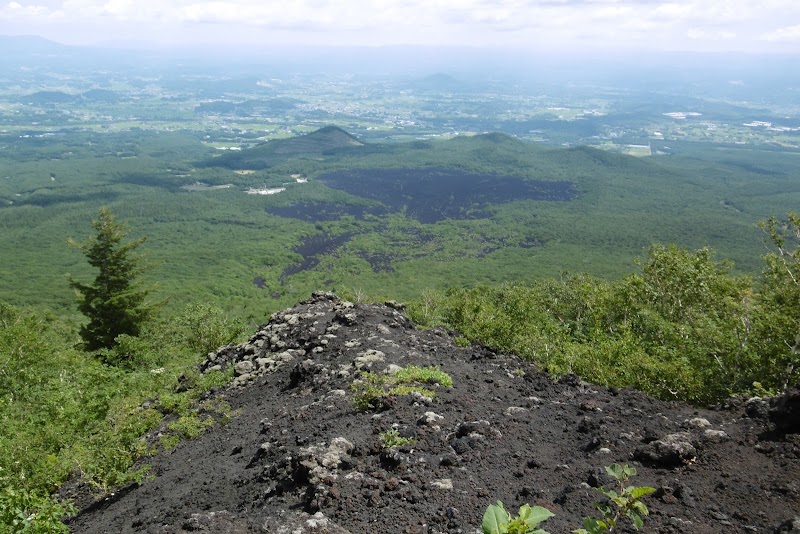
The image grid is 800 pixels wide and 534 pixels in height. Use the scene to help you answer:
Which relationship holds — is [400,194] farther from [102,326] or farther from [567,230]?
[102,326]

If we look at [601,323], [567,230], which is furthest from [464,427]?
[567,230]

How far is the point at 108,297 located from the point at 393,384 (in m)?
24.3

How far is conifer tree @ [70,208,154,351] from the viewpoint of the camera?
30.1m

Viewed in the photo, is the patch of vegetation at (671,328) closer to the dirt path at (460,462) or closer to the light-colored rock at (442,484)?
the dirt path at (460,462)

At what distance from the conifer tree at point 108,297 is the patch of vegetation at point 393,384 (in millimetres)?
21899

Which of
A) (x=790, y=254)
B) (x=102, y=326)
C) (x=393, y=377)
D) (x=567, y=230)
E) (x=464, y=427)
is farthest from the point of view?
(x=567, y=230)

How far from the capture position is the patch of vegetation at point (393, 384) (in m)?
12.3

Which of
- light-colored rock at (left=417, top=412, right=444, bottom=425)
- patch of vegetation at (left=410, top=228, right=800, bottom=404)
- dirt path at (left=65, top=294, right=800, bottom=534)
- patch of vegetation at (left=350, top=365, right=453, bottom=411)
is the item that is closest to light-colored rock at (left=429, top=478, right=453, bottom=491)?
dirt path at (left=65, top=294, right=800, bottom=534)

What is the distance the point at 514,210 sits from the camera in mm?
155250

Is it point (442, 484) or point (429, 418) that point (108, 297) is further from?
point (442, 484)

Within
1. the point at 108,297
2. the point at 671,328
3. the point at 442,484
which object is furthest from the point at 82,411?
the point at 671,328

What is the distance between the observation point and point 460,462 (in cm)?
930

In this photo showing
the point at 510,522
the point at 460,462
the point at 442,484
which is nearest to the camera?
the point at 510,522

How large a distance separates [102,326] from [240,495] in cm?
2571
